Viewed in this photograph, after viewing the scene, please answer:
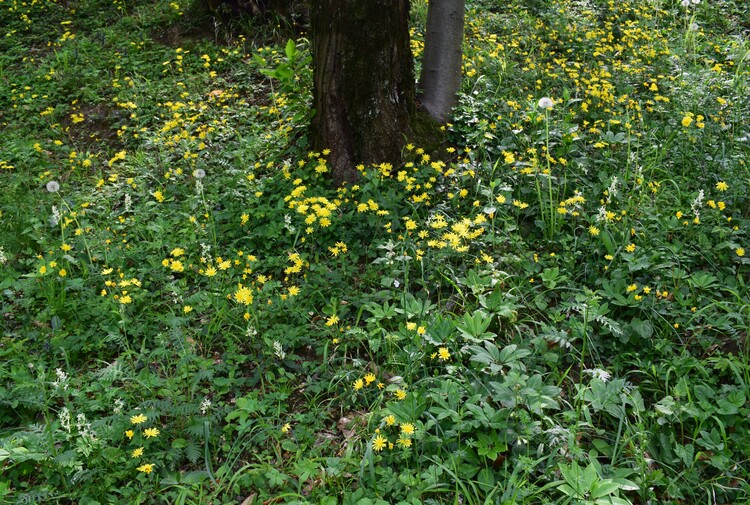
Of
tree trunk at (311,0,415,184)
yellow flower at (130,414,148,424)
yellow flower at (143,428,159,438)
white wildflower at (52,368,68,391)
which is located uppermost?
tree trunk at (311,0,415,184)

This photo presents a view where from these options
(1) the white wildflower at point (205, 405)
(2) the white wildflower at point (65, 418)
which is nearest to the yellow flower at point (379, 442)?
(1) the white wildflower at point (205, 405)

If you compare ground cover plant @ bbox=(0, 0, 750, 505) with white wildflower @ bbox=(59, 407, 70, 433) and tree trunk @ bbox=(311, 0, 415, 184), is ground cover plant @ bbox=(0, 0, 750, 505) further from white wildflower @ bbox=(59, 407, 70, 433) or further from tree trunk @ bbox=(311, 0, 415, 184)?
tree trunk @ bbox=(311, 0, 415, 184)

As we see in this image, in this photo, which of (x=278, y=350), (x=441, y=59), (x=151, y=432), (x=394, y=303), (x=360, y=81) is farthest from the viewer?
(x=441, y=59)

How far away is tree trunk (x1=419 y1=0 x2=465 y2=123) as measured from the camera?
157 inches

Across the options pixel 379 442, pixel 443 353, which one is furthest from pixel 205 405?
pixel 443 353

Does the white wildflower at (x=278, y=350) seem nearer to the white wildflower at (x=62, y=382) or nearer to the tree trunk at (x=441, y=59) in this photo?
the white wildflower at (x=62, y=382)

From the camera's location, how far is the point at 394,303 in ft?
8.64

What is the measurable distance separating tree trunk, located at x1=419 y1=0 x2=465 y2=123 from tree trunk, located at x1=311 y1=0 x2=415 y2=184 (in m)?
0.30

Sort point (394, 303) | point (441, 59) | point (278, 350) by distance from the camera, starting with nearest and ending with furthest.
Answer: point (278, 350) < point (394, 303) < point (441, 59)

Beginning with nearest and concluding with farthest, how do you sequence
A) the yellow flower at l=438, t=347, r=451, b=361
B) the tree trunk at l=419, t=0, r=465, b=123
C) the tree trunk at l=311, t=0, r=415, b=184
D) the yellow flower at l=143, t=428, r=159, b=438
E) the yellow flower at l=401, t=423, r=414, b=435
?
the yellow flower at l=401, t=423, r=414, b=435
the yellow flower at l=143, t=428, r=159, b=438
the yellow flower at l=438, t=347, r=451, b=361
the tree trunk at l=311, t=0, r=415, b=184
the tree trunk at l=419, t=0, r=465, b=123

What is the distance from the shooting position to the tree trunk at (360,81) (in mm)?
3463

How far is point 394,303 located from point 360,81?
164cm

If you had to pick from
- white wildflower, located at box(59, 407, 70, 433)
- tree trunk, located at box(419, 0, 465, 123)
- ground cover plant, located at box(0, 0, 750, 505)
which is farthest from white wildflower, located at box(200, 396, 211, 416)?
tree trunk, located at box(419, 0, 465, 123)

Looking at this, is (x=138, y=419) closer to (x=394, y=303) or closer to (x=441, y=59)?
(x=394, y=303)
